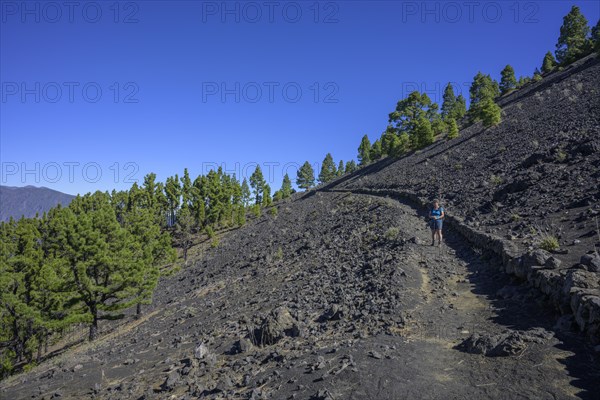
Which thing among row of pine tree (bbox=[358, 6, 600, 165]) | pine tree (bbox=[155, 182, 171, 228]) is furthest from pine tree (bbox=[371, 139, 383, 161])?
pine tree (bbox=[155, 182, 171, 228])

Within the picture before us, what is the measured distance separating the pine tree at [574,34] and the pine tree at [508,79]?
9.41 metres

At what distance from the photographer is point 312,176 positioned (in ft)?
379

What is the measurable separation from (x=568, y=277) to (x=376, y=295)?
4643 millimetres

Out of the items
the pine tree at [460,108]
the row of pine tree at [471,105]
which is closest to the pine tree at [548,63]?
the row of pine tree at [471,105]

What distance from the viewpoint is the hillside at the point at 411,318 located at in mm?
5668

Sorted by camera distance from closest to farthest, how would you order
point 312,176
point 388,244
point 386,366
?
point 386,366 < point 388,244 < point 312,176

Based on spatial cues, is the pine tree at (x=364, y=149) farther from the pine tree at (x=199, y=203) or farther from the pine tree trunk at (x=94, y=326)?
the pine tree trunk at (x=94, y=326)

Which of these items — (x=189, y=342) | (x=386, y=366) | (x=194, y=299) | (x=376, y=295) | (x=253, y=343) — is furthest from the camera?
(x=194, y=299)

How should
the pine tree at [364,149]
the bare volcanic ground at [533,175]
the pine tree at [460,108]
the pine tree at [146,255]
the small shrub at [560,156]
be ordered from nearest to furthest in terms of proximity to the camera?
the bare volcanic ground at [533,175] < the small shrub at [560,156] < the pine tree at [146,255] < the pine tree at [460,108] < the pine tree at [364,149]

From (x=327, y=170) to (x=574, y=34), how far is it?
67352 millimetres

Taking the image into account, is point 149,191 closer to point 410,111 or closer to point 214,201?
point 214,201

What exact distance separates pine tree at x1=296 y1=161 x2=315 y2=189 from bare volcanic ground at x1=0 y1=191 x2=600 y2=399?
9875 centimetres

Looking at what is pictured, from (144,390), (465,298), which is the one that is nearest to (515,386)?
(465,298)

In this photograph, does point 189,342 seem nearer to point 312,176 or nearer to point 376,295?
point 376,295
